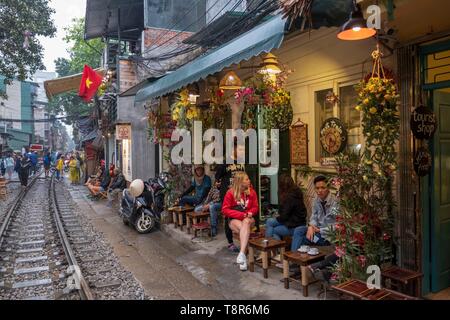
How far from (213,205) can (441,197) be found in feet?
13.8

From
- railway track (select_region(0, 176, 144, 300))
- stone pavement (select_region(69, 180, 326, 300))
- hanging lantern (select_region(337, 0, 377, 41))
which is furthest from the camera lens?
railway track (select_region(0, 176, 144, 300))

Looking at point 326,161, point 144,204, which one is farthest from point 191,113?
point 326,161

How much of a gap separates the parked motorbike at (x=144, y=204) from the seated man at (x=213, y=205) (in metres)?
1.71

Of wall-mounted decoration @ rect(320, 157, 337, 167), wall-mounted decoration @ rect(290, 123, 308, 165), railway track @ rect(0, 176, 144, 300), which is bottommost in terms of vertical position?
railway track @ rect(0, 176, 144, 300)

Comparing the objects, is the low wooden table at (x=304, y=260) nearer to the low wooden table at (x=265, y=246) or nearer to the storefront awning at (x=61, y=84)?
the low wooden table at (x=265, y=246)

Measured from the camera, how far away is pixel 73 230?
9766 mm

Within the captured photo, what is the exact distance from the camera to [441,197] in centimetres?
484

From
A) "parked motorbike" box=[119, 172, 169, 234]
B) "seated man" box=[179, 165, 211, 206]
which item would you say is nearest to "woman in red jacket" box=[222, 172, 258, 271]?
"seated man" box=[179, 165, 211, 206]

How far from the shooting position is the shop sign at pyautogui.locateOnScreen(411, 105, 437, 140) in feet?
14.5

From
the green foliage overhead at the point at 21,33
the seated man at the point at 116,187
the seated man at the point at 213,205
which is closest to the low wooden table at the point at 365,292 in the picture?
the seated man at the point at 213,205

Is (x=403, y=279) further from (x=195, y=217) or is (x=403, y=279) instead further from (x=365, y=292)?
(x=195, y=217)

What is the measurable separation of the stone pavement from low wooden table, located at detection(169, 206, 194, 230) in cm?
20

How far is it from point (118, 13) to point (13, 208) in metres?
9.00

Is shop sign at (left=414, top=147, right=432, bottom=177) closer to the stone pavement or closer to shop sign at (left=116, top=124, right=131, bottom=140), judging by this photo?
the stone pavement
